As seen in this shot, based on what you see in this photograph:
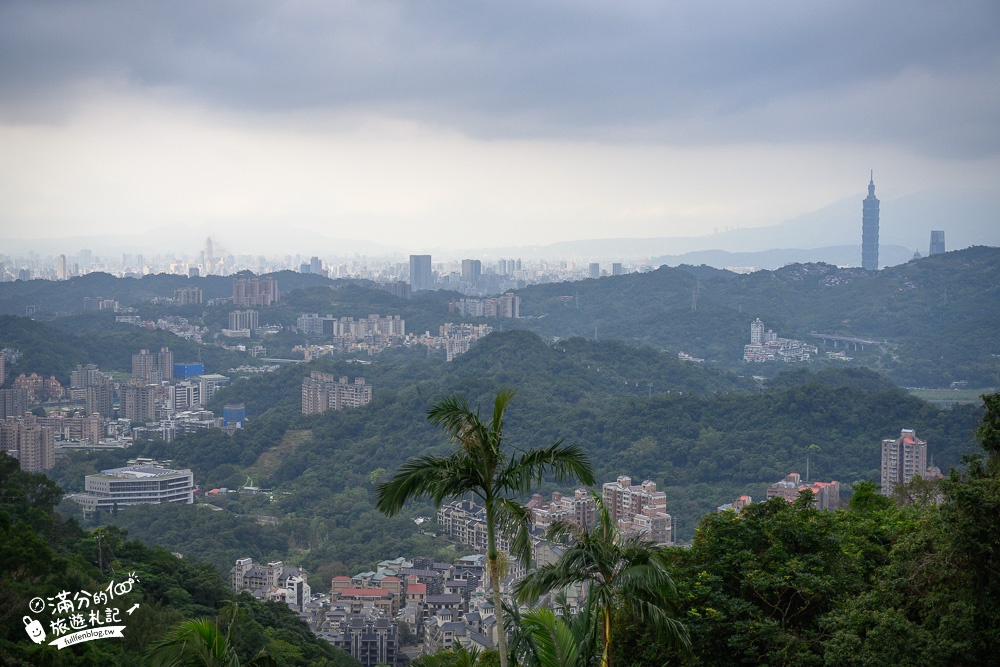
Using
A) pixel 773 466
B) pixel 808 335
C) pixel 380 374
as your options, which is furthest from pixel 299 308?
pixel 773 466

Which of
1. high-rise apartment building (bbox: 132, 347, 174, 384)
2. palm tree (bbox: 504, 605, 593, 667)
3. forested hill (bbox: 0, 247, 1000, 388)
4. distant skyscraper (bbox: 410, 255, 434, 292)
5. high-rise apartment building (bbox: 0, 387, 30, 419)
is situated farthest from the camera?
distant skyscraper (bbox: 410, 255, 434, 292)

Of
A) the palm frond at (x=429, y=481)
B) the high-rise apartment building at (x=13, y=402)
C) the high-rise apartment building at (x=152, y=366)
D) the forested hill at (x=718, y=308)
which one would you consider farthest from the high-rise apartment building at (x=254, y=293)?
the palm frond at (x=429, y=481)

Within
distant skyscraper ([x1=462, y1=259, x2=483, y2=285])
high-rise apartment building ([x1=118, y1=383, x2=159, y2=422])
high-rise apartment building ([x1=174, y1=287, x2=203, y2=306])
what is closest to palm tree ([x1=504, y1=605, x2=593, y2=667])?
high-rise apartment building ([x1=118, y1=383, x2=159, y2=422])

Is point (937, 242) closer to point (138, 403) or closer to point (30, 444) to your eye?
point (138, 403)

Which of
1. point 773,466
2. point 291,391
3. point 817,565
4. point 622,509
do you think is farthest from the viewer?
point 291,391

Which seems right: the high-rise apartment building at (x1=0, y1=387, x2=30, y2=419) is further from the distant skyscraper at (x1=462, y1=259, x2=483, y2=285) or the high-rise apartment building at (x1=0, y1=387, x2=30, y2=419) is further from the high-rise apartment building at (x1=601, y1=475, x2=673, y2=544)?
the distant skyscraper at (x1=462, y1=259, x2=483, y2=285)

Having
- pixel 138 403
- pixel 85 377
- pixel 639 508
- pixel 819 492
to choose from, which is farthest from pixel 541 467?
pixel 85 377

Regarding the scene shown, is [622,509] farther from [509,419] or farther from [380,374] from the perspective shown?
[380,374]
